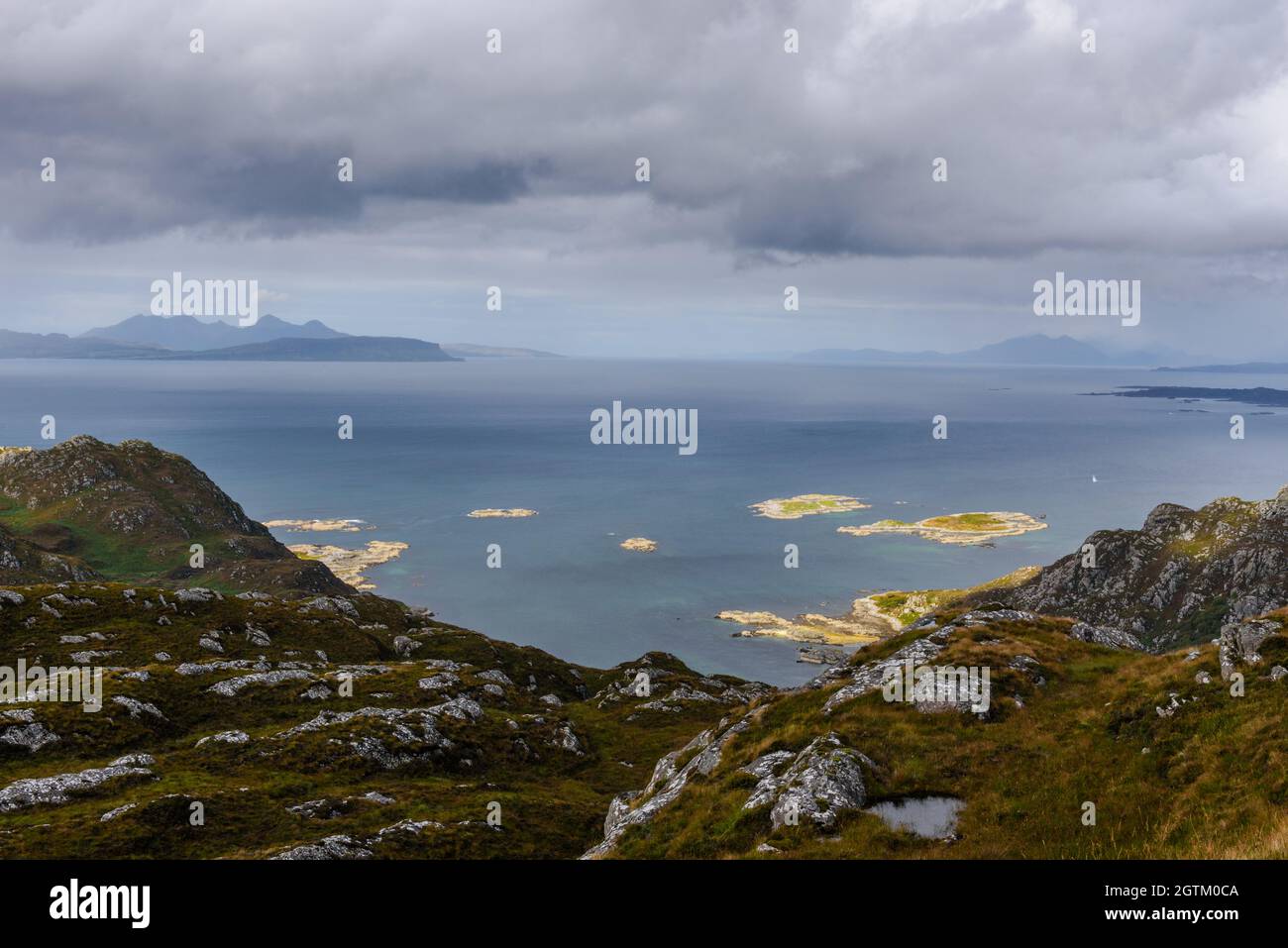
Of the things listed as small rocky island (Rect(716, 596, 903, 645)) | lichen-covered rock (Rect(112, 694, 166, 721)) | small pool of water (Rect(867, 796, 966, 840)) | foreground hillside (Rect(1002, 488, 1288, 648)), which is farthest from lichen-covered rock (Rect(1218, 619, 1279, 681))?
foreground hillside (Rect(1002, 488, 1288, 648))

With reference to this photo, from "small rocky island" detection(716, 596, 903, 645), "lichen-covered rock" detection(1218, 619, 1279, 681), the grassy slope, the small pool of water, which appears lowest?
"small rocky island" detection(716, 596, 903, 645)

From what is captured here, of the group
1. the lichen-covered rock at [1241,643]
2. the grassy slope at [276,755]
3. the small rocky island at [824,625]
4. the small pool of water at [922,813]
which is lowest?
the small rocky island at [824,625]

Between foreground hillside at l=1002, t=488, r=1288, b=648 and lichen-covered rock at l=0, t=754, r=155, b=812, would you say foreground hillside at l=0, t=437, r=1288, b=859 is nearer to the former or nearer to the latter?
lichen-covered rock at l=0, t=754, r=155, b=812

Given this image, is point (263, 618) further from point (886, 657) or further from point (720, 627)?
point (720, 627)

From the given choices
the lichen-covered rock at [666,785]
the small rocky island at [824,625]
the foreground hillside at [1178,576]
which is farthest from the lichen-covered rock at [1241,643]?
the foreground hillside at [1178,576]

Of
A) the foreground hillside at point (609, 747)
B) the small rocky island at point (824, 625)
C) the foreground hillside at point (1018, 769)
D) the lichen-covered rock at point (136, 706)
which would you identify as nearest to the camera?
the foreground hillside at point (1018, 769)

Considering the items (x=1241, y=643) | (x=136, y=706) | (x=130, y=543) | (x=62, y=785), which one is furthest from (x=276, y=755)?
(x=130, y=543)

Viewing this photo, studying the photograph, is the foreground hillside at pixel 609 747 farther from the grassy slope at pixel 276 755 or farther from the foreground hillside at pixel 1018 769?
the grassy slope at pixel 276 755

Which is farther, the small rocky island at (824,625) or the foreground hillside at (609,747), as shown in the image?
the small rocky island at (824,625)
